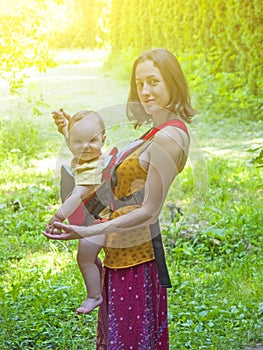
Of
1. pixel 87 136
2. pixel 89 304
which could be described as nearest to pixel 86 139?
pixel 87 136

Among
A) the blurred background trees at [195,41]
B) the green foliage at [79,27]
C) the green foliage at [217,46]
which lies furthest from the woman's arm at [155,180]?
the green foliage at [79,27]

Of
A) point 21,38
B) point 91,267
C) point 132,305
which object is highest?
point 21,38

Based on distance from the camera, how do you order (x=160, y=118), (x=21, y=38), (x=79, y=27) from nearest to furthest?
(x=160, y=118) < (x=21, y=38) < (x=79, y=27)

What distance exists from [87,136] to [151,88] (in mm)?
266

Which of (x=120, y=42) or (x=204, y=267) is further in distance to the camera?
(x=120, y=42)

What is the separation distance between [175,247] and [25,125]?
4.24m

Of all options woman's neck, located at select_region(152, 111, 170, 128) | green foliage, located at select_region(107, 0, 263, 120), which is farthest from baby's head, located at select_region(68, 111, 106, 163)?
green foliage, located at select_region(107, 0, 263, 120)

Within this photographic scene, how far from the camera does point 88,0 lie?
1002 inches

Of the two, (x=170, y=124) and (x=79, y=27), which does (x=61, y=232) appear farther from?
(x=79, y=27)

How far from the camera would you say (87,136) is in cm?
228

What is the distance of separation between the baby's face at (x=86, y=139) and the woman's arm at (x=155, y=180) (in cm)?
16

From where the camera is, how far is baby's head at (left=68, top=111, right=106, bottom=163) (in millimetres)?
2277

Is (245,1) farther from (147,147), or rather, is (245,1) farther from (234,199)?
(147,147)

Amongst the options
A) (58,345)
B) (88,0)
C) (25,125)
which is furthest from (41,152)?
(88,0)
